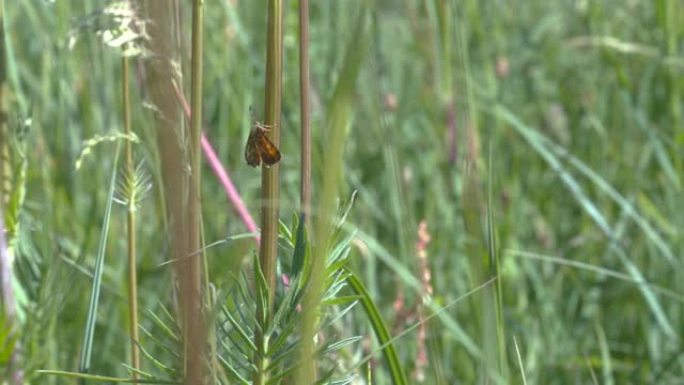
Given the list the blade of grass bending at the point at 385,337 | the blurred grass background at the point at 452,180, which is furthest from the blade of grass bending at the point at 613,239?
the blade of grass bending at the point at 385,337

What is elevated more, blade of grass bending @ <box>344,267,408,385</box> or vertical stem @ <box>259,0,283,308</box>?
vertical stem @ <box>259,0,283,308</box>

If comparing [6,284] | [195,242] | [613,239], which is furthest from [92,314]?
→ [613,239]

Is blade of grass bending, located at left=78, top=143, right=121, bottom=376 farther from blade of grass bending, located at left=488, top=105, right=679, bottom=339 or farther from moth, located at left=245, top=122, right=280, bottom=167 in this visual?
blade of grass bending, located at left=488, top=105, right=679, bottom=339

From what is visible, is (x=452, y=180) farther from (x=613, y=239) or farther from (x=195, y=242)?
(x=195, y=242)

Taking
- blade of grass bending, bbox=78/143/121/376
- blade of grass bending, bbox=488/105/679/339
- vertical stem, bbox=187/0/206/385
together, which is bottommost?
blade of grass bending, bbox=488/105/679/339

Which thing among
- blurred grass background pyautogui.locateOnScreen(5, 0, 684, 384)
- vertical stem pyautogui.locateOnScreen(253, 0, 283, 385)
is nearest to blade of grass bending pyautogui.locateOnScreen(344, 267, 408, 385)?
vertical stem pyautogui.locateOnScreen(253, 0, 283, 385)

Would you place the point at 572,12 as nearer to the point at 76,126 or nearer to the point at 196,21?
the point at 76,126
